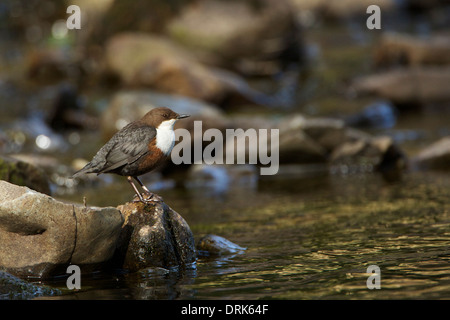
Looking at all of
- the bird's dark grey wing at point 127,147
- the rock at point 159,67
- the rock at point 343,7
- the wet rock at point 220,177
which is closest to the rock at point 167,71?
the rock at point 159,67

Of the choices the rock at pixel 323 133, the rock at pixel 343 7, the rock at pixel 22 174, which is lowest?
the rock at pixel 22 174

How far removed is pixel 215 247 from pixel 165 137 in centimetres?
113

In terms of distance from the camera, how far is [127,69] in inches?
675

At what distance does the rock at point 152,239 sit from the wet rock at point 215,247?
221 mm

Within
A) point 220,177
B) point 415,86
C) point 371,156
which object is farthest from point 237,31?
point 371,156

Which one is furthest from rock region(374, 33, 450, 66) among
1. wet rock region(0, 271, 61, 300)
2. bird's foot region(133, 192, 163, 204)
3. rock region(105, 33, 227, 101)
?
wet rock region(0, 271, 61, 300)

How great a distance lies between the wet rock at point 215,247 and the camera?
6336 mm

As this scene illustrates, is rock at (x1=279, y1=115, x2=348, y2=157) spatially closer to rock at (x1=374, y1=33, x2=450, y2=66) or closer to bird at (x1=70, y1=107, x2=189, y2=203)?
bird at (x1=70, y1=107, x2=189, y2=203)

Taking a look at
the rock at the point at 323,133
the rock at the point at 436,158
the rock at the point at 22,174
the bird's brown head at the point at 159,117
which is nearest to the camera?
the bird's brown head at the point at 159,117

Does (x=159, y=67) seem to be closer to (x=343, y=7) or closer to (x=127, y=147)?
(x=127, y=147)

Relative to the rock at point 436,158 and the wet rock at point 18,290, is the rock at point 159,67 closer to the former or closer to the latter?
the rock at point 436,158

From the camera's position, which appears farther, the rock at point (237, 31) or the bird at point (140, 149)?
the rock at point (237, 31)

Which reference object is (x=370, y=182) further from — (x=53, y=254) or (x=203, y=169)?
(x=53, y=254)

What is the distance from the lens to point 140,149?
19.8ft
